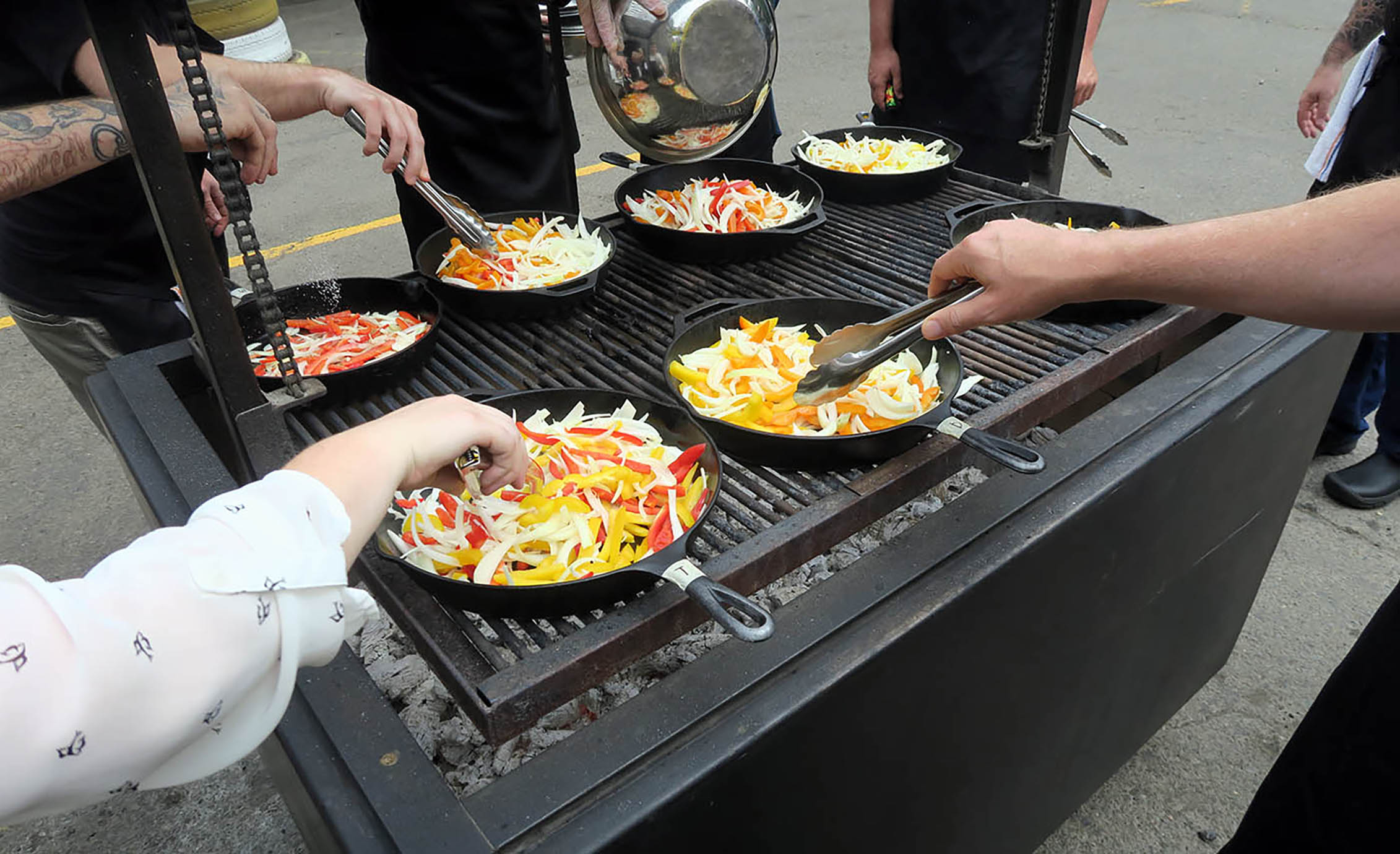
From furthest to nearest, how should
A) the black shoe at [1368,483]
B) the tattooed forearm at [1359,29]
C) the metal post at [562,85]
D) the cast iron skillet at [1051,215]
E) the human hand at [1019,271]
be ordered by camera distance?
the black shoe at [1368,483] < the tattooed forearm at [1359,29] < the metal post at [562,85] < the cast iron skillet at [1051,215] < the human hand at [1019,271]

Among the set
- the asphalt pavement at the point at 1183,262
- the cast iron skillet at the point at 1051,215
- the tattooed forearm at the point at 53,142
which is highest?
the tattooed forearm at the point at 53,142

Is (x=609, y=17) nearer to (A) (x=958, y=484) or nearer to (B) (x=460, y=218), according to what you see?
(B) (x=460, y=218)

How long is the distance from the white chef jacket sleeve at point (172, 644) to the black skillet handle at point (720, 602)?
1.26 ft

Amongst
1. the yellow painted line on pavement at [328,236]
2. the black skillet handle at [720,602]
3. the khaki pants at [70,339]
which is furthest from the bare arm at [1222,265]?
the yellow painted line on pavement at [328,236]

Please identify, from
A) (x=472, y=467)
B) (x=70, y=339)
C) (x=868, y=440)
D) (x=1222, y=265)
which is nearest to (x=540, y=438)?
(x=472, y=467)

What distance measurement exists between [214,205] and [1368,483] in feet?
12.6

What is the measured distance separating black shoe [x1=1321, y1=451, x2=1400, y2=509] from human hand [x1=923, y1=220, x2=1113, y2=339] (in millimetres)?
2588

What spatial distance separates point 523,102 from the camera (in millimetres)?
3121

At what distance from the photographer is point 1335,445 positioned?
11.4ft

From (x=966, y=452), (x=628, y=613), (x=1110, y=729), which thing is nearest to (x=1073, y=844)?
(x=1110, y=729)

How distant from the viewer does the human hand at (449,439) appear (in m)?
1.06

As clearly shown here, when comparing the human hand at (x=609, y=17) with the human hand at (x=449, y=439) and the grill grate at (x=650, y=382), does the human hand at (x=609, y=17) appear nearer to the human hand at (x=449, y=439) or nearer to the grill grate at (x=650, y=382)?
the grill grate at (x=650, y=382)

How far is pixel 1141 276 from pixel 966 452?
1.35ft

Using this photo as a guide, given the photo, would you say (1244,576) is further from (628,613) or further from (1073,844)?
(628,613)
